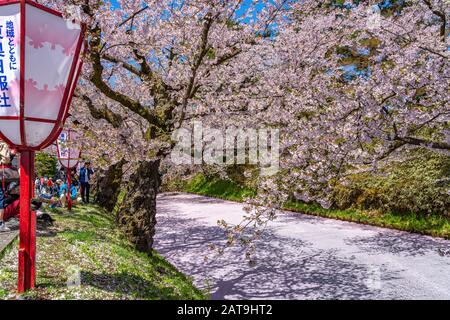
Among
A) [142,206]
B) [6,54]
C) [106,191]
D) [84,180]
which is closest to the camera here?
[6,54]

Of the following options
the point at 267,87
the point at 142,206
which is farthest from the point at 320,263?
the point at 267,87

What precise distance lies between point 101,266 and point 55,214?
182 inches

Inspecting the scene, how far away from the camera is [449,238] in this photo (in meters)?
9.81

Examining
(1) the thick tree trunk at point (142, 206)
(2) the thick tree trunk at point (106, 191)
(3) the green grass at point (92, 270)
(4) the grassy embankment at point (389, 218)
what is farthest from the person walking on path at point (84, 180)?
(4) the grassy embankment at point (389, 218)

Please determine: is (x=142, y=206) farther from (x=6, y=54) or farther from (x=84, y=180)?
(x=84, y=180)

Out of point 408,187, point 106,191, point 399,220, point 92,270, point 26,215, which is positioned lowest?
point 399,220

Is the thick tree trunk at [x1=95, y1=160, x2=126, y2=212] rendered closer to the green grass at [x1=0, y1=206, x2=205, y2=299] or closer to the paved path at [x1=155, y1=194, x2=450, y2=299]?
the paved path at [x1=155, y1=194, x2=450, y2=299]

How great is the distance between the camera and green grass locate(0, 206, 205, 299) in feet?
13.1

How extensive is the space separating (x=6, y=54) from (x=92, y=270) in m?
3.09

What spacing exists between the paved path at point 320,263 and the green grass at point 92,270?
3.57 feet

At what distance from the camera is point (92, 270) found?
4.95 m

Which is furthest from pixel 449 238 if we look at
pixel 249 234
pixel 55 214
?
pixel 55 214

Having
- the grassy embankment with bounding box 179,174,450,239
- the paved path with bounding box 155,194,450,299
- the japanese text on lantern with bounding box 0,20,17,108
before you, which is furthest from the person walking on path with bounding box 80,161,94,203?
the japanese text on lantern with bounding box 0,20,17,108
